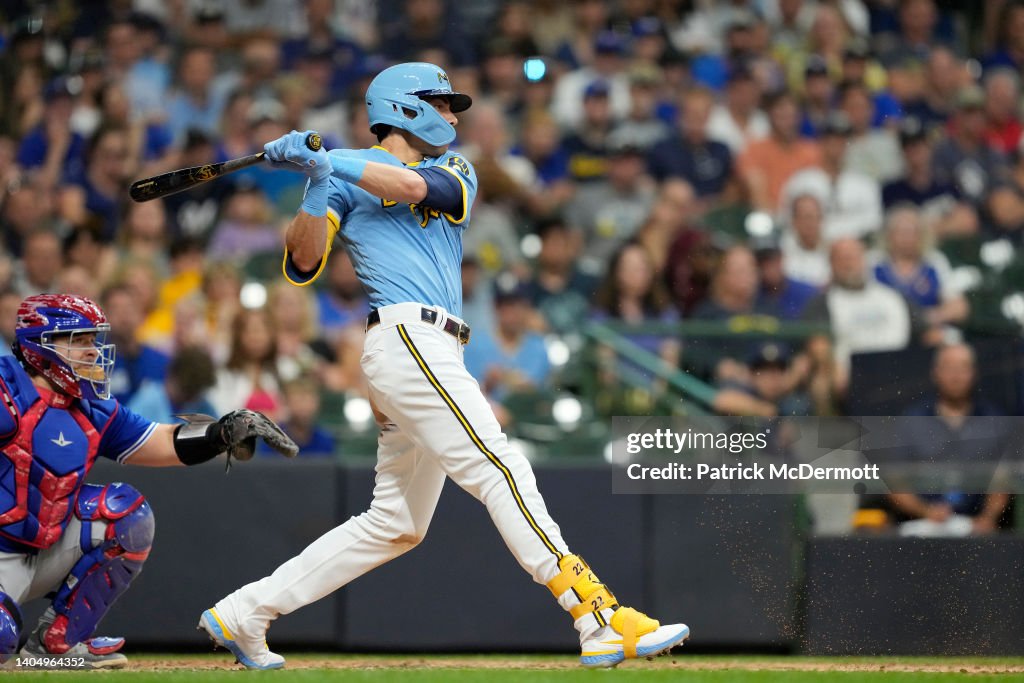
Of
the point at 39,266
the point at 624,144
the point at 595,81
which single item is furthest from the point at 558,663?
the point at 595,81

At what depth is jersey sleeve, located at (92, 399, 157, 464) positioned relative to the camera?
460 cm

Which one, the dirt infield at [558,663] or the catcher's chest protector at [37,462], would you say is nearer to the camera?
the catcher's chest protector at [37,462]

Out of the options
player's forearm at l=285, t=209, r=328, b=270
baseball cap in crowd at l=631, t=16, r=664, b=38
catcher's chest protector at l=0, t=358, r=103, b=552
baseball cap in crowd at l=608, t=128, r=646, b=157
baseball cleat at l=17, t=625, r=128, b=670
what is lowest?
baseball cleat at l=17, t=625, r=128, b=670

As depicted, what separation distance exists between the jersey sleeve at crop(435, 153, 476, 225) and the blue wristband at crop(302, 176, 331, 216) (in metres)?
0.41

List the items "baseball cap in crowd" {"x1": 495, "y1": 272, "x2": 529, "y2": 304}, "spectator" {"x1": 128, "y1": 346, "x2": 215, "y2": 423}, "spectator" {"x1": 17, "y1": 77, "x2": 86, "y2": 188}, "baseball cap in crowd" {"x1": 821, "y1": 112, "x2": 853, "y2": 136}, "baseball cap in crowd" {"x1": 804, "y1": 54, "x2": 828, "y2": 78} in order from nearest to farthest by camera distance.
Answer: "spectator" {"x1": 128, "y1": 346, "x2": 215, "y2": 423}, "baseball cap in crowd" {"x1": 495, "y1": 272, "x2": 529, "y2": 304}, "spectator" {"x1": 17, "y1": 77, "x2": 86, "y2": 188}, "baseball cap in crowd" {"x1": 821, "y1": 112, "x2": 853, "y2": 136}, "baseball cap in crowd" {"x1": 804, "y1": 54, "x2": 828, "y2": 78}

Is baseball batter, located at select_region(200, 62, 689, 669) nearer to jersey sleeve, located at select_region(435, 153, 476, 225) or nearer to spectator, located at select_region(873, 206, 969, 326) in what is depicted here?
jersey sleeve, located at select_region(435, 153, 476, 225)

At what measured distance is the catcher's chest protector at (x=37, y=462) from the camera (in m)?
4.34

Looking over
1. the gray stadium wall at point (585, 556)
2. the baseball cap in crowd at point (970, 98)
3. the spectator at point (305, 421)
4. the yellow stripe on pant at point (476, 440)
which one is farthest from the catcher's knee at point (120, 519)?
the baseball cap in crowd at point (970, 98)

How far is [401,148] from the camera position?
4.53m

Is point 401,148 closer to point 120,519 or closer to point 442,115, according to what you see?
point 442,115

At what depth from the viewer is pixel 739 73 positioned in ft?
30.1

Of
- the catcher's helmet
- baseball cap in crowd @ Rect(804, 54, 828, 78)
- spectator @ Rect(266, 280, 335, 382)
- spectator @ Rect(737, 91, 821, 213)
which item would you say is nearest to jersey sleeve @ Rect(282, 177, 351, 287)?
the catcher's helmet

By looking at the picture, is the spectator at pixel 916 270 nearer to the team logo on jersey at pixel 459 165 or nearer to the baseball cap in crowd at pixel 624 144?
the baseball cap in crowd at pixel 624 144

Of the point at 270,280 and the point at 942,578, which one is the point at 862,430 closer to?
the point at 942,578
